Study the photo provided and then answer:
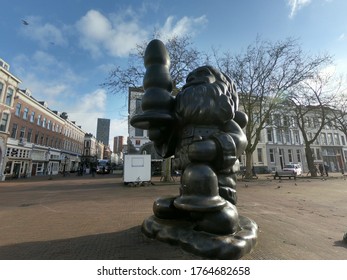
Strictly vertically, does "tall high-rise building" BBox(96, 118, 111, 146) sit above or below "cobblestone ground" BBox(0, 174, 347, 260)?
above

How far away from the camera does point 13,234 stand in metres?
3.90

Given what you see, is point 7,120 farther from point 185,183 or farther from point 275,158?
point 275,158

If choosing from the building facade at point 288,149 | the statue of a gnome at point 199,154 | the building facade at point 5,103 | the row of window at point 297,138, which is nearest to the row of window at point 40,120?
the building facade at point 5,103

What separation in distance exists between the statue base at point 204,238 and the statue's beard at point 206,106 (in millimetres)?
1655

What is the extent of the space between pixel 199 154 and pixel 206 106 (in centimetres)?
77

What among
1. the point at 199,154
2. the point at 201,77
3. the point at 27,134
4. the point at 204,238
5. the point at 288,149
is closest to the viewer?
the point at 204,238

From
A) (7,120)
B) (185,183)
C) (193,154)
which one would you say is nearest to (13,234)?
(185,183)

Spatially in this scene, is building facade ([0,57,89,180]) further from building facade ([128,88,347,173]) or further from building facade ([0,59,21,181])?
building facade ([128,88,347,173])

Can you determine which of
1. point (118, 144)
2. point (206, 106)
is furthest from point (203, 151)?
point (118, 144)

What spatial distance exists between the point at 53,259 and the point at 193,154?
2.41 m

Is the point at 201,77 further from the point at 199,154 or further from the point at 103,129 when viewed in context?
the point at 103,129

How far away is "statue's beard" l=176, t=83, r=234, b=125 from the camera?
3084 mm

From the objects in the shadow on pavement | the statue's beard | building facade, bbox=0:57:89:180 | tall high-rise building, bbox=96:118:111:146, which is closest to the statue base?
the shadow on pavement

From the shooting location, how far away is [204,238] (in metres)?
2.62
